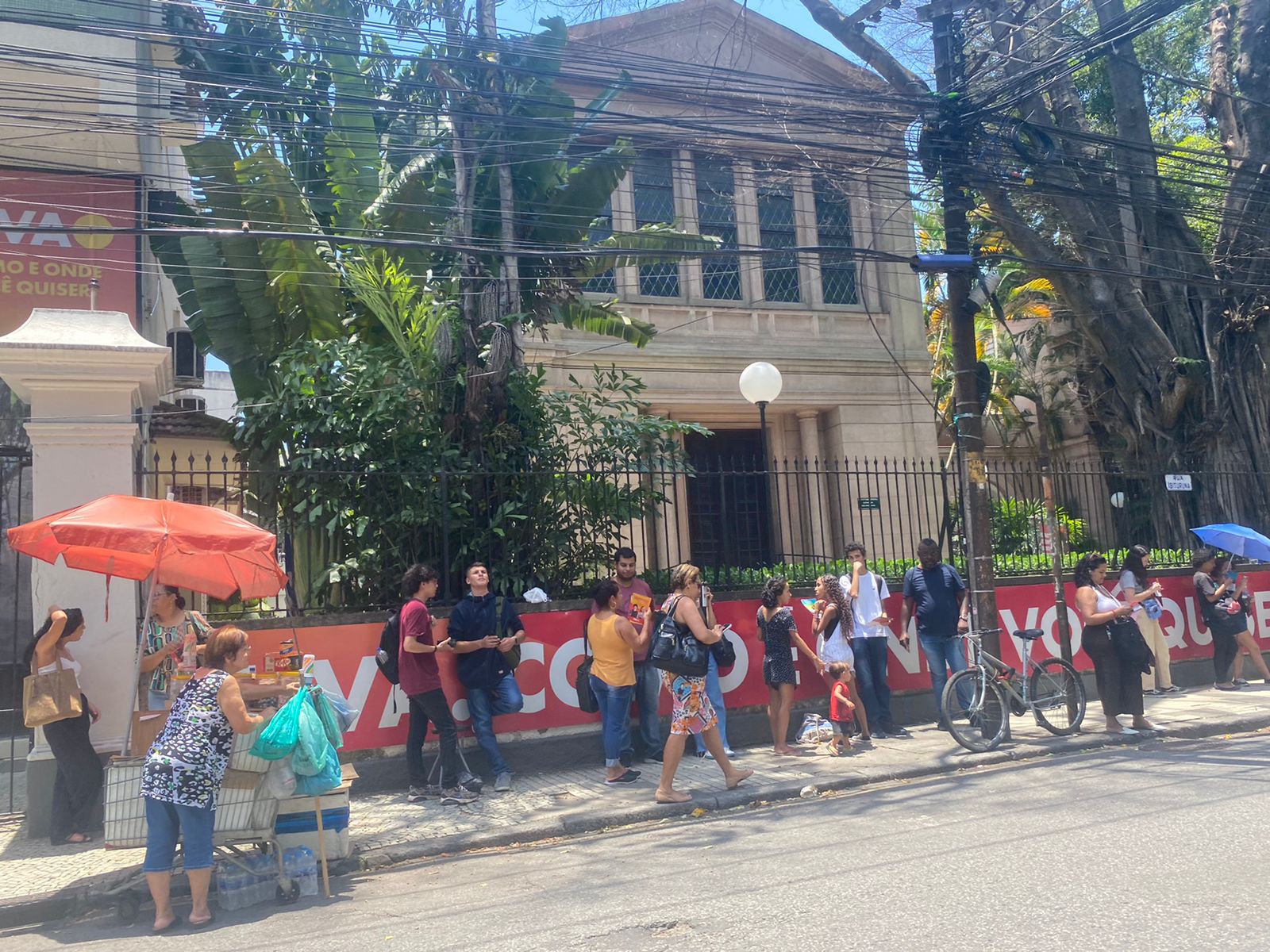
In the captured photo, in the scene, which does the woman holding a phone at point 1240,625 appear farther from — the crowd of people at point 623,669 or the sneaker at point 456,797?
the sneaker at point 456,797

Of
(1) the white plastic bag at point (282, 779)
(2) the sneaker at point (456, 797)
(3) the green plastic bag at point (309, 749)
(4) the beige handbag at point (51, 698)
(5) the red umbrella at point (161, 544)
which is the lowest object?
(2) the sneaker at point (456, 797)

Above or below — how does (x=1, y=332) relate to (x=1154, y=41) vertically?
below

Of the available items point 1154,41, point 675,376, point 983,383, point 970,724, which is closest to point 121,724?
point 970,724

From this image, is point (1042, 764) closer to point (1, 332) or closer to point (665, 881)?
point (665, 881)

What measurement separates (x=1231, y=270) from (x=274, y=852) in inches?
650

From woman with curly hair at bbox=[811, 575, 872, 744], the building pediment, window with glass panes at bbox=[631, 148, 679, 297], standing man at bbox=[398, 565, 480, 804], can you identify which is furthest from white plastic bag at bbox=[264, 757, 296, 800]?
the building pediment

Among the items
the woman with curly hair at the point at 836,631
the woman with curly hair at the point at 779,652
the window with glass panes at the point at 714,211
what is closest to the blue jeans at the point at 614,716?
the woman with curly hair at the point at 779,652

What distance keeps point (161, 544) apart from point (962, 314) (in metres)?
7.60

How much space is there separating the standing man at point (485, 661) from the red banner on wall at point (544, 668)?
0.46 meters

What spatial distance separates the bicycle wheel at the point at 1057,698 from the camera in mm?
9742

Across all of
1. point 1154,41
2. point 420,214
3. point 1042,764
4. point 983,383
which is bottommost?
point 1042,764

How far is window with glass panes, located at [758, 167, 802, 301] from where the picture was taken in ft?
58.3

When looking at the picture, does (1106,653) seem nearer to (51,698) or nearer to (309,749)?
(309,749)

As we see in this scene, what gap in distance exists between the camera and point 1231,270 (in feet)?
53.9
